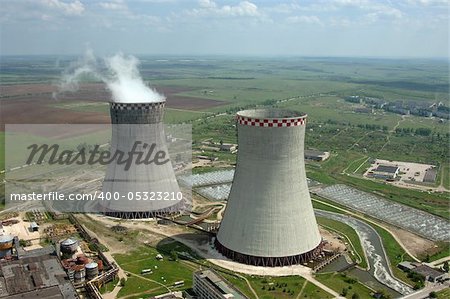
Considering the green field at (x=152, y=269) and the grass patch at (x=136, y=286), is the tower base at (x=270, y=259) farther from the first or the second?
the grass patch at (x=136, y=286)

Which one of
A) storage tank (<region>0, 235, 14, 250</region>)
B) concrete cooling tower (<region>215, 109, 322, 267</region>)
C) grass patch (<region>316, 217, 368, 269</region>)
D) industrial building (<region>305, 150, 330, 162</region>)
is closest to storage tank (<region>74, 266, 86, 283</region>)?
storage tank (<region>0, 235, 14, 250</region>)

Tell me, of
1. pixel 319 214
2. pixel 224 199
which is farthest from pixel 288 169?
pixel 224 199

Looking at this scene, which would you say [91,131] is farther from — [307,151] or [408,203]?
[408,203]

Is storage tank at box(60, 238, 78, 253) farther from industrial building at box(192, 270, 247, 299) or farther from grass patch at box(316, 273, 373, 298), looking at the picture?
grass patch at box(316, 273, 373, 298)

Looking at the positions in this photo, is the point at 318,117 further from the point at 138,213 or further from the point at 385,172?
the point at 138,213

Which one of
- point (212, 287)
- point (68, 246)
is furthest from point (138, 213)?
point (212, 287)
